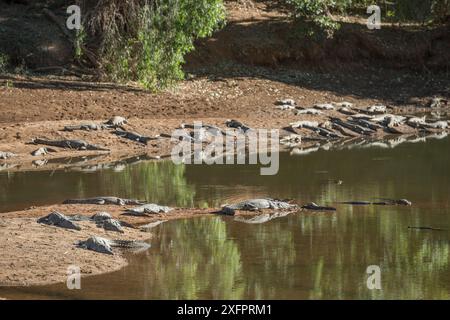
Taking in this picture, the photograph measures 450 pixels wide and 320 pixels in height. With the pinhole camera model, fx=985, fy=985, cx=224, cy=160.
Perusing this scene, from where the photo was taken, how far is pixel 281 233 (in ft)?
39.4

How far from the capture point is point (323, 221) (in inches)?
499

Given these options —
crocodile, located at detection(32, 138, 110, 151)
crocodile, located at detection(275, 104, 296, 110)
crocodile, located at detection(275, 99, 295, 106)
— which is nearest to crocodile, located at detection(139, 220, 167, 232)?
crocodile, located at detection(32, 138, 110, 151)

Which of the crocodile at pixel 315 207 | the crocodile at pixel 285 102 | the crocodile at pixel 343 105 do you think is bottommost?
the crocodile at pixel 315 207

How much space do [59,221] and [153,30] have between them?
417 inches

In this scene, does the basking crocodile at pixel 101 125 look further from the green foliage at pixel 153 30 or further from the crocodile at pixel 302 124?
the crocodile at pixel 302 124

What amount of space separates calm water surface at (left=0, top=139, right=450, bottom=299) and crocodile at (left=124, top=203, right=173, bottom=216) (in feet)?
1.60

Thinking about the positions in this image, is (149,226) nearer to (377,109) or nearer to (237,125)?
(237,125)

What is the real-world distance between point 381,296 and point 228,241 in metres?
2.60

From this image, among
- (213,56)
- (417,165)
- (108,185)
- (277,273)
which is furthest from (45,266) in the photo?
(213,56)

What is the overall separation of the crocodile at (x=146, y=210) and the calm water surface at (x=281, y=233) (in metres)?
0.49

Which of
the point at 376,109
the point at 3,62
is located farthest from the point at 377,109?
the point at 3,62

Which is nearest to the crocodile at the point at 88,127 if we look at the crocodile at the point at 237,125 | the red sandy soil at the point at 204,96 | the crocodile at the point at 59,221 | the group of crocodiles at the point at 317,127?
the group of crocodiles at the point at 317,127

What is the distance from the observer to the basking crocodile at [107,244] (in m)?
10.8

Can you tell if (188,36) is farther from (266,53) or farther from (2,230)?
(2,230)
